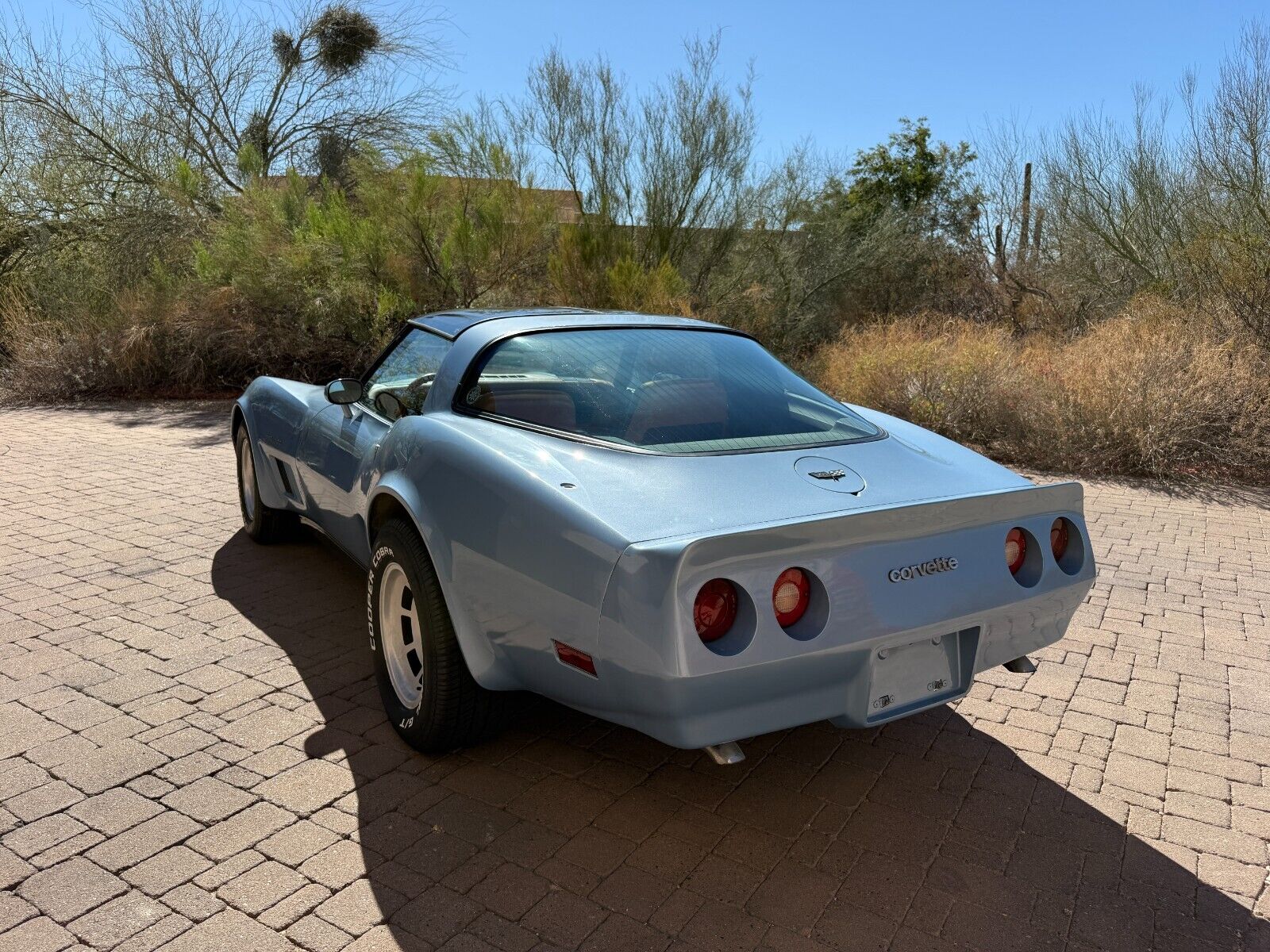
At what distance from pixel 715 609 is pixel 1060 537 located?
1271 millimetres

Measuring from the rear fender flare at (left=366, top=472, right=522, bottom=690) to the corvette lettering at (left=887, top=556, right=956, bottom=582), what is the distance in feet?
3.48

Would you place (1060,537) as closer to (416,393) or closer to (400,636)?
(400,636)

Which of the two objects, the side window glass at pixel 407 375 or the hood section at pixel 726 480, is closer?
the hood section at pixel 726 480

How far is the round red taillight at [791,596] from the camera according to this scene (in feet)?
7.31

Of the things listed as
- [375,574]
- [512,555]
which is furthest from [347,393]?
[512,555]

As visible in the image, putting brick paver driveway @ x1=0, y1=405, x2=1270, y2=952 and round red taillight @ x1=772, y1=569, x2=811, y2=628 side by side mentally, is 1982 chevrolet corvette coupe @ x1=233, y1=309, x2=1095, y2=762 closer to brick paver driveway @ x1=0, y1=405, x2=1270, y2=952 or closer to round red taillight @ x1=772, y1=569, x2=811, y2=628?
round red taillight @ x1=772, y1=569, x2=811, y2=628

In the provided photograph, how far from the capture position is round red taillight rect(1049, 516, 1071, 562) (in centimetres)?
279

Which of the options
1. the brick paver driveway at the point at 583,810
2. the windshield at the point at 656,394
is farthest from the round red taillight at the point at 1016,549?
the brick paver driveway at the point at 583,810

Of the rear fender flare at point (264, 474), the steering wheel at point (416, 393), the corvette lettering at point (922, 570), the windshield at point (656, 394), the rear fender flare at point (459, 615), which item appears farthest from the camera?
the rear fender flare at point (264, 474)

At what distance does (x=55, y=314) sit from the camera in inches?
535

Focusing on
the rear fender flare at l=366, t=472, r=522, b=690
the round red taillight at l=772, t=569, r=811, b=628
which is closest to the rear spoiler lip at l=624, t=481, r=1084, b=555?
the round red taillight at l=772, t=569, r=811, b=628

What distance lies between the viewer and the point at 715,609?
218 cm

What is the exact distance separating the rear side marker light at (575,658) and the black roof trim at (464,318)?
1.53 metres

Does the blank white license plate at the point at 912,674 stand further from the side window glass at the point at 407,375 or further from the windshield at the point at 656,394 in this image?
the side window glass at the point at 407,375
